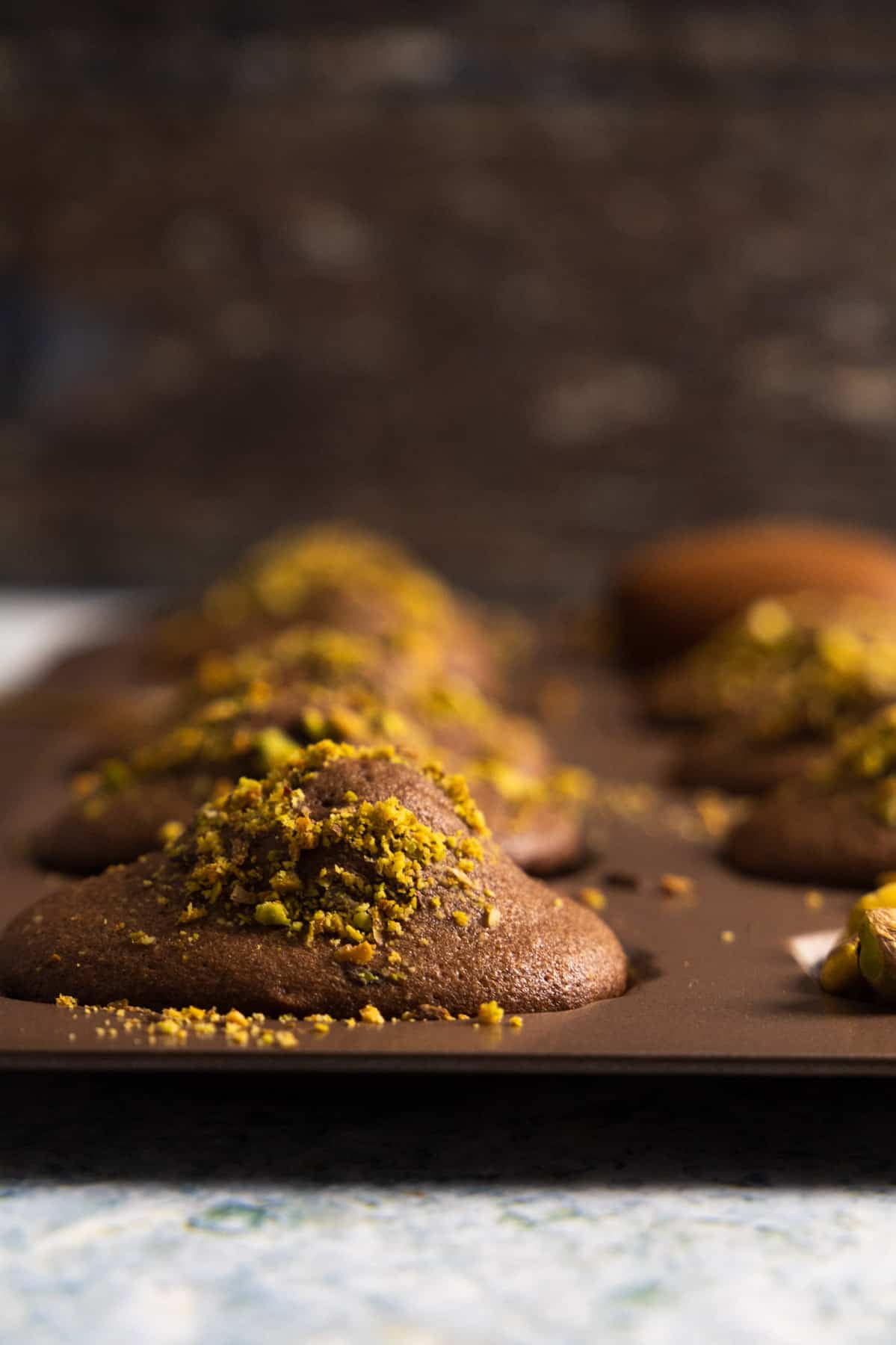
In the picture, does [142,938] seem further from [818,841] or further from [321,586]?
[321,586]

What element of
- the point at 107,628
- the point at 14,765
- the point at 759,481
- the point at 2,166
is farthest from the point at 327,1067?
the point at 2,166

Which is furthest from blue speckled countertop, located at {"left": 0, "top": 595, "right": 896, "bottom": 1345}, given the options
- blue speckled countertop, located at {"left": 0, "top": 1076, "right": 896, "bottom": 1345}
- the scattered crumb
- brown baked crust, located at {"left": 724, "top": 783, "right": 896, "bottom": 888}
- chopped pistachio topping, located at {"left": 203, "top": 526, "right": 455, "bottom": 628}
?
chopped pistachio topping, located at {"left": 203, "top": 526, "right": 455, "bottom": 628}

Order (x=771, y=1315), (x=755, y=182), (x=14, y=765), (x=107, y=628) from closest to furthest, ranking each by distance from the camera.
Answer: (x=771, y=1315), (x=14, y=765), (x=107, y=628), (x=755, y=182)

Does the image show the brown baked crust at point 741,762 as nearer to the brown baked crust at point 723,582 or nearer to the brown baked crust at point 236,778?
the brown baked crust at point 236,778

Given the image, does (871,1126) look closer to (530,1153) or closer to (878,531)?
(530,1153)

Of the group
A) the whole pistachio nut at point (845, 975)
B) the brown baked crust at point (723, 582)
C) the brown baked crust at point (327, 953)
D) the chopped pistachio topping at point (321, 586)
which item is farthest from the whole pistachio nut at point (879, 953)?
the brown baked crust at point (723, 582)

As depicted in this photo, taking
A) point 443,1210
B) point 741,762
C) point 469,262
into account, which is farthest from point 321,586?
point 469,262

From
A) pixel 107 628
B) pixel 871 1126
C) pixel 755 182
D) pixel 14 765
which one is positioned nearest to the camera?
pixel 871 1126

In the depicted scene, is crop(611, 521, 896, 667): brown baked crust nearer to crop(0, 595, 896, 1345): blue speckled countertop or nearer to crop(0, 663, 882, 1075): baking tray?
crop(0, 663, 882, 1075): baking tray

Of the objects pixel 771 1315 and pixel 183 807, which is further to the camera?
pixel 183 807
